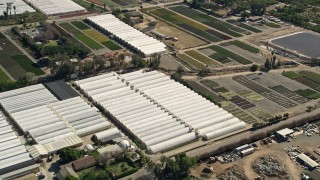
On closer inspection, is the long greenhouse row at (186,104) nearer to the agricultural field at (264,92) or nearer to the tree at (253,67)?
the agricultural field at (264,92)

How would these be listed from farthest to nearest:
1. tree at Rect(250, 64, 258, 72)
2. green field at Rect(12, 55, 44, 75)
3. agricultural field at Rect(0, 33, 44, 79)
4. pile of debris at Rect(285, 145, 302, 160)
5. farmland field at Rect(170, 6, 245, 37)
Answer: farmland field at Rect(170, 6, 245, 37) → tree at Rect(250, 64, 258, 72) → green field at Rect(12, 55, 44, 75) → agricultural field at Rect(0, 33, 44, 79) → pile of debris at Rect(285, 145, 302, 160)

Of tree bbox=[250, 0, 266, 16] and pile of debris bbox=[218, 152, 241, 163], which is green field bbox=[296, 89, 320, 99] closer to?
pile of debris bbox=[218, 152, 241, 163]

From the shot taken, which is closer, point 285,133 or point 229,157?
point 229,157

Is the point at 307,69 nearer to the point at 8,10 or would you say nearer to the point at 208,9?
the point at 208,9

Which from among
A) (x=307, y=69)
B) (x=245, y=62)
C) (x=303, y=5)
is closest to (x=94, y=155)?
(x=245, y=62)

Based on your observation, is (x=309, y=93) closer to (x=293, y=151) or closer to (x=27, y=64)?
(x=293, y=151)

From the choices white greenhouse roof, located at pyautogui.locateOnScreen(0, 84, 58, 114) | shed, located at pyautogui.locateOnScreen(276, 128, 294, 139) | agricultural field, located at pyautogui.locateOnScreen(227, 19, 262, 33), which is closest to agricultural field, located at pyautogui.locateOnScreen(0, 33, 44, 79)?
white greenhouse roof, located at pyautogui.locateOnScreen(0, 84, 58, 114)

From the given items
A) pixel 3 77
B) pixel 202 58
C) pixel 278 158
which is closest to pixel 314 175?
pixel 278 158
